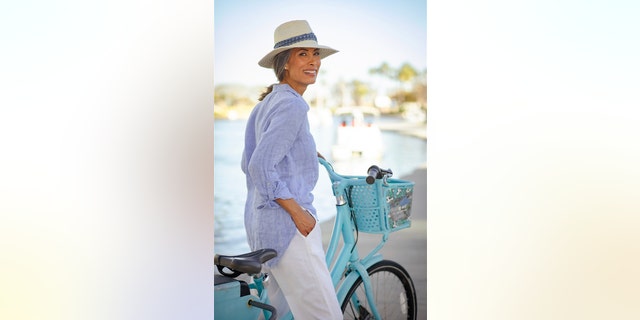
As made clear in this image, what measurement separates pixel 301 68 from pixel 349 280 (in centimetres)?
87

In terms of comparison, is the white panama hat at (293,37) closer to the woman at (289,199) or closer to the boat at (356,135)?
the woman at (289,199)

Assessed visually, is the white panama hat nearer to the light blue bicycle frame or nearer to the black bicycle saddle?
the light blue bicycle frame

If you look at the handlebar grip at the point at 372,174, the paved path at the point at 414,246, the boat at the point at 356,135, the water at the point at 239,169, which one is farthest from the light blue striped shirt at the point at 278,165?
the boat at the point at 356,135

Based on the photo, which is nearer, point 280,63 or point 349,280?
point 280,63

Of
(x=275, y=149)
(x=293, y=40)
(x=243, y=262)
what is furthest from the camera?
(x=293, y=40)

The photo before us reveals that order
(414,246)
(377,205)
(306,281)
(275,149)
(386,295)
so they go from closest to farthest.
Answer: (275,149)
(306,281)
(377,205)
(386,295)
(414,246)

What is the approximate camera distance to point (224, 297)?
8.06 feet

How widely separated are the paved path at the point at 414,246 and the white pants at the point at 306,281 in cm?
109

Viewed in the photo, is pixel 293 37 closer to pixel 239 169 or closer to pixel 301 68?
pixel 301 68

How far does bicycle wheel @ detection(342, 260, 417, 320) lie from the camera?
3045 mm

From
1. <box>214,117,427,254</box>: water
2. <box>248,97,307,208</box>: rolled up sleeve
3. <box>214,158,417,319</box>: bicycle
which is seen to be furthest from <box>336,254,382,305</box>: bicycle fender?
<box>214,117,427,254</box>: water

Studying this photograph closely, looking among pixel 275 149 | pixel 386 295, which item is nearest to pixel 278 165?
pixel 275 149

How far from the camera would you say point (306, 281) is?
105 inches
